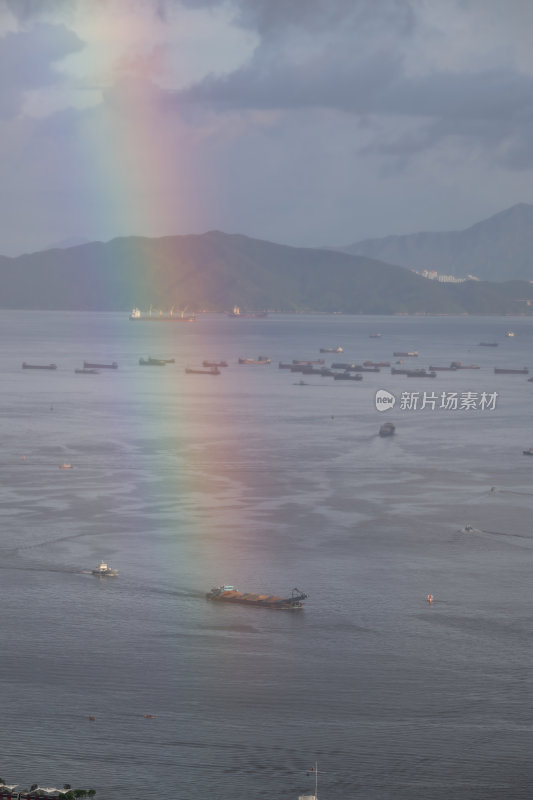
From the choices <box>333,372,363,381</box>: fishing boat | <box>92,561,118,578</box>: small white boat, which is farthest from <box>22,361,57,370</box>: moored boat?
<box>92,561,118,578</box>: small white boat

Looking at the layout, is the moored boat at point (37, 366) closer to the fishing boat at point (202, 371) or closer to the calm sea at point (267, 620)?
the fishing boat at point (202, 371)

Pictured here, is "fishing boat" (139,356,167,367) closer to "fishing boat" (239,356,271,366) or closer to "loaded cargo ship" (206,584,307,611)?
"fishing boat" (239,356,271,366)

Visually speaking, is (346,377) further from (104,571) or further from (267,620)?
(267,620)

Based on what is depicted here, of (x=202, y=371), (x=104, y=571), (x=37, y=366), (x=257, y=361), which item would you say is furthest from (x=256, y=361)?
(x=104, y=571)

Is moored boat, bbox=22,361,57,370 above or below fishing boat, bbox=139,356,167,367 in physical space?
below

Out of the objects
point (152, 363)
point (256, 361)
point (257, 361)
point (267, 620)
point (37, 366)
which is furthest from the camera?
point (257, 361)

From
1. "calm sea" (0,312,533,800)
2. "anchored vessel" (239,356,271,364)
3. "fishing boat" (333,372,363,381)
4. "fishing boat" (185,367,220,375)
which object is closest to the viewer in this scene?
"calm sea" (0,312,533,800)

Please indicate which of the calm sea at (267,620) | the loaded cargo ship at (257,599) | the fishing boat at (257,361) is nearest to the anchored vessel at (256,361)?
the fishing boat at (257,361)
